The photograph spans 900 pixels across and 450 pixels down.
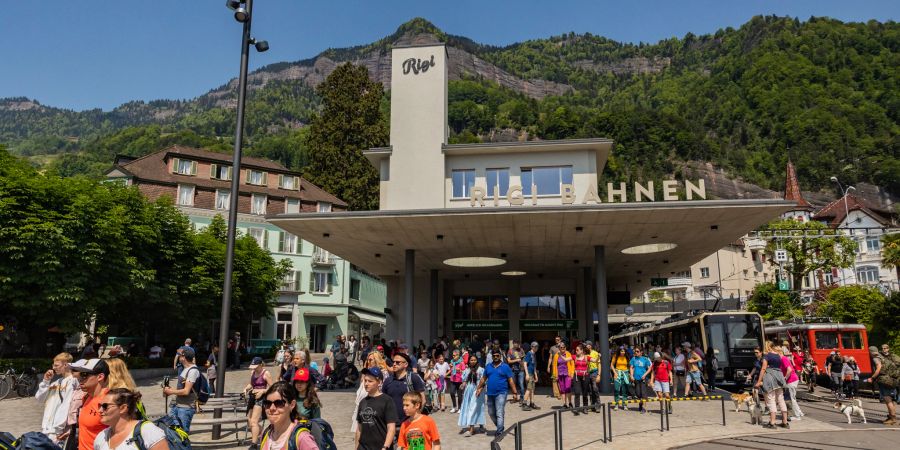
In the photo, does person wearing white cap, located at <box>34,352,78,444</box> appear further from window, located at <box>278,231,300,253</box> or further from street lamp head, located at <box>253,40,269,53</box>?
window, located at <box>278,231,300,253</box>

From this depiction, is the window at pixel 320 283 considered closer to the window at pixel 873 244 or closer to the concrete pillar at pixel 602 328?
the concrete pillar at pixel 602 328

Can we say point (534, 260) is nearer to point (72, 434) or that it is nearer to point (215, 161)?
point (72, 434)

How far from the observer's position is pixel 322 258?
55812 mm

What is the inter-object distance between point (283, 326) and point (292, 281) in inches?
155

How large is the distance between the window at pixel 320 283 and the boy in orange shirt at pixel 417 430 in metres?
50.3

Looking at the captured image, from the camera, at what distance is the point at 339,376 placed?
24.8m

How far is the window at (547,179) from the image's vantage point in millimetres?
30625

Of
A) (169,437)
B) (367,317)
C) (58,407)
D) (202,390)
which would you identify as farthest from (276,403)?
(367,317)

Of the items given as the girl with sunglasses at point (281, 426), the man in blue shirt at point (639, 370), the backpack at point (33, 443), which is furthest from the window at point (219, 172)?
the girl with sunglasses at point (281, 426)

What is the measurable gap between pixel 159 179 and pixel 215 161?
522 cm

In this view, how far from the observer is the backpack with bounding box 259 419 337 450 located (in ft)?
14.4

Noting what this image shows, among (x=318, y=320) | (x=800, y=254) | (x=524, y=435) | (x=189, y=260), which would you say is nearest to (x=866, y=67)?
(x=800, y=254)

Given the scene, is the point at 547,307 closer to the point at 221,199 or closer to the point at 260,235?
the point at 260,235

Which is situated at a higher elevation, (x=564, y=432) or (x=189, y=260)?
(x=189, y=260)
